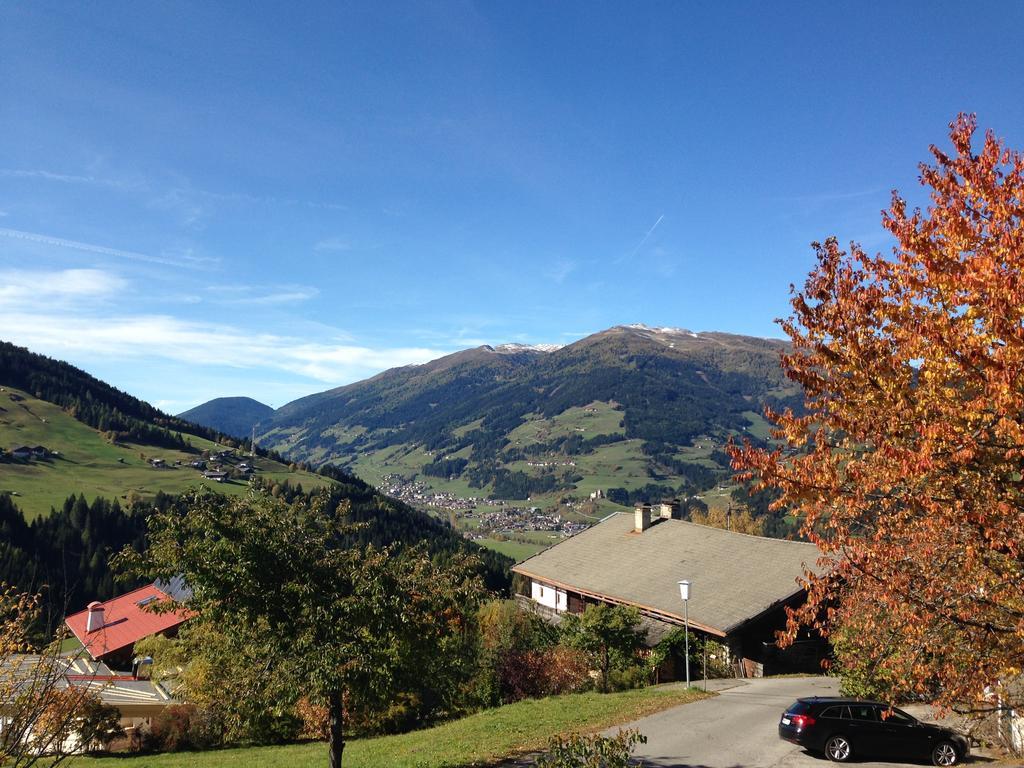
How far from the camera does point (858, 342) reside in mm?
9797

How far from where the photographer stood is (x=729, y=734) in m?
18.9

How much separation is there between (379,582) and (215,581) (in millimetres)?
3389

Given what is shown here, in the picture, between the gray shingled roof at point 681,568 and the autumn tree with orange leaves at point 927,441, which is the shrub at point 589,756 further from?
the gray shingled roof at point 681,568

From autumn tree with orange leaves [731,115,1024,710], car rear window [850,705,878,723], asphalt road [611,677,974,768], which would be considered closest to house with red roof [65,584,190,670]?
asphalt road [611,677,974,768]

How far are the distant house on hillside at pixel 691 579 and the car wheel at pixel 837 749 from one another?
7.93 metres

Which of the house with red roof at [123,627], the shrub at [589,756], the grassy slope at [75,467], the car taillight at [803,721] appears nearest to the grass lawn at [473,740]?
the car taillight at [803,721]

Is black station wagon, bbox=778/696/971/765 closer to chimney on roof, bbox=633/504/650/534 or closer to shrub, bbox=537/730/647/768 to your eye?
shrub, bbox=537/730/647/768

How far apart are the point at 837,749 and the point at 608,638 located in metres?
13.5

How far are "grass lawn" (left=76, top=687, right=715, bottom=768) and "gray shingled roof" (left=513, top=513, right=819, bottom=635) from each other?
21.9ft

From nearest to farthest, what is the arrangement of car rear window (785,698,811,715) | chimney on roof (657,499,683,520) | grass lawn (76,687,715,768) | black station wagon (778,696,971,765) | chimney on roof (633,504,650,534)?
black station wagon (778,696,971,765) < car rear window (785,698,811,715) < grass lawn (76,687,715,768) < chimney on roof (633,504,650,534) < chimney on roof (657,499,683,520)

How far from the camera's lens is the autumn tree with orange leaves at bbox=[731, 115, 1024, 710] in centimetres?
849

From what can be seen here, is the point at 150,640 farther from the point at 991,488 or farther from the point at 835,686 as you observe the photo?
the point at 991,488

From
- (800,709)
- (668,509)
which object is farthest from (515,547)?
(800,709)

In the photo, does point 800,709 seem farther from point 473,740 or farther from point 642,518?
point 642,518
